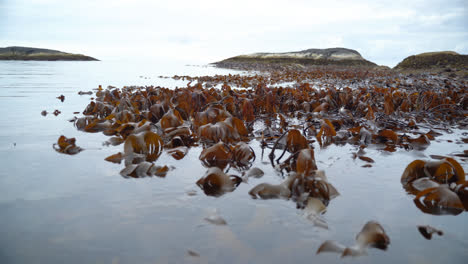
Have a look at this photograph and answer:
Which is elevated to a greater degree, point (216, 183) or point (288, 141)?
point (288, 141)

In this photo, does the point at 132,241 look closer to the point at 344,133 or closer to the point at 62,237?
the point at 62,237

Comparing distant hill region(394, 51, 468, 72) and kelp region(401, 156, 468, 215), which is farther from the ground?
distant hill region(394, 51, 468, 72)

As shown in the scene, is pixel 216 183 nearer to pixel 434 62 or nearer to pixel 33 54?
pixel 434 62

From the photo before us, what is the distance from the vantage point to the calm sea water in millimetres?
1463

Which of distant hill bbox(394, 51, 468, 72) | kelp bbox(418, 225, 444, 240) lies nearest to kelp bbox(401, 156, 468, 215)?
kelp bbox(418, 225, 444, 240)

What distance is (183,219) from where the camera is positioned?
5.87ft

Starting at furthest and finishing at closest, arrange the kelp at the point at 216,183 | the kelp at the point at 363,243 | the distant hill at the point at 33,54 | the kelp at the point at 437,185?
1. the distant hill at the point at 33,54
2. the kelp at the point at 216,183
3. the kelp at the point at 437,185
4. the kelp at the point at 363,243

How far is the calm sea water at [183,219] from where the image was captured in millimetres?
1463

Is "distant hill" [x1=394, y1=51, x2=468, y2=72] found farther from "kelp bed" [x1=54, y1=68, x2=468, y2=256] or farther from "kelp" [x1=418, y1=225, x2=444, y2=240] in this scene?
"kelp" [x1=418, y1=225, x2=444, y2=240]

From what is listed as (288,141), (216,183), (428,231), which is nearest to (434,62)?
(288,141)

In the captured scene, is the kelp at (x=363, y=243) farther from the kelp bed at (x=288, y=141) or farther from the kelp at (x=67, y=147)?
the kelp at (x=67, y=147)

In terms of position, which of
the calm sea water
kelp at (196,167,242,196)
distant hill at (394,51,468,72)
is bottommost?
the calm sea water

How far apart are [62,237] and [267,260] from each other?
1.11 metres

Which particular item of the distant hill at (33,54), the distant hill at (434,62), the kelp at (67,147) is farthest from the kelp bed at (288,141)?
the distant hill at (33,54)
